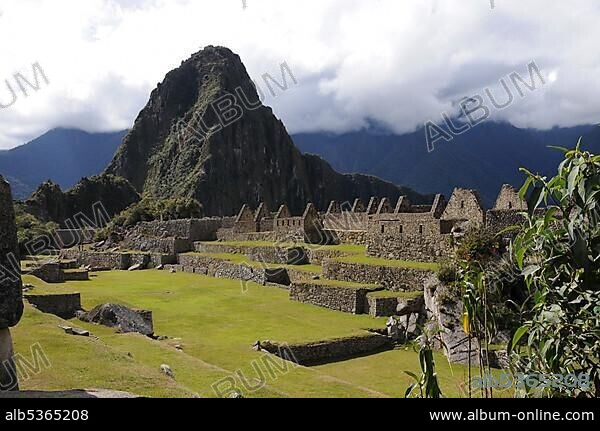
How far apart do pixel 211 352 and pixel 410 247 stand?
8.18m

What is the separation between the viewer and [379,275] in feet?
50.1

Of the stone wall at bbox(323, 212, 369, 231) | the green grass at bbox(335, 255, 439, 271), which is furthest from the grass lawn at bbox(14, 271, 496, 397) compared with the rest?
the stone wall at bbox(323, 212, 369, 231)

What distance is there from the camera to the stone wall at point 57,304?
453 inches

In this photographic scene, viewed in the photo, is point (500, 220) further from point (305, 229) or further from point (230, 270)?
point (230, 270)

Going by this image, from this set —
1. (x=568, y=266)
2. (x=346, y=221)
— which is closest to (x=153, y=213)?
(x=346, y=221)

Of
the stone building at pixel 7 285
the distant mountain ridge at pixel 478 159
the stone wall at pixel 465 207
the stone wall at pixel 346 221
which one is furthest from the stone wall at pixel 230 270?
the stone building at pixel 7 285

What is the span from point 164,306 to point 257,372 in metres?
7.86

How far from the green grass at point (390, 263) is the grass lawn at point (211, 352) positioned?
6.41 ft

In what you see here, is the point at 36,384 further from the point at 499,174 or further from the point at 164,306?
the point at 499,174

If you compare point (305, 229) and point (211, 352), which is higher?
point (305, 229)

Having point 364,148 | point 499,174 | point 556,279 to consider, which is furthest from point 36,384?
point 364,148

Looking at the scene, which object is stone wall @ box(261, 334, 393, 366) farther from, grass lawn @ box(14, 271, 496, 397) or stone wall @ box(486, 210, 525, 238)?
stone wall @ box(486, 210, 525, 238)
